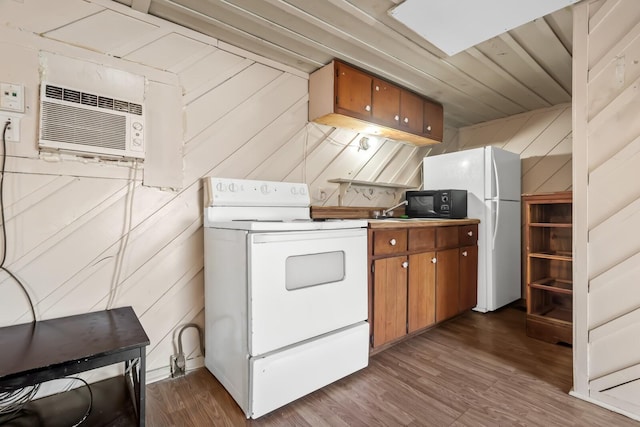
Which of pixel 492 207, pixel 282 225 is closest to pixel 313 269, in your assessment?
pixel 282 225

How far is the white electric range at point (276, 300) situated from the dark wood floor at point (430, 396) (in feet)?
0.32

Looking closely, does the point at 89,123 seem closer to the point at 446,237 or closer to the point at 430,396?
the point at 430,396

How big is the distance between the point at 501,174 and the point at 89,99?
11.1 feet

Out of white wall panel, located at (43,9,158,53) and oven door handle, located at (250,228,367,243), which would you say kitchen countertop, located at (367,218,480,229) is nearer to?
oven door handle, located at (250,228,367,243)

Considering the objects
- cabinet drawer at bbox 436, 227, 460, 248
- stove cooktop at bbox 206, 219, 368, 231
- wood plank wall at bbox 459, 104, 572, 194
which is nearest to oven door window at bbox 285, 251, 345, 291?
stove cooktop at bbox 206, 219, 368, 231

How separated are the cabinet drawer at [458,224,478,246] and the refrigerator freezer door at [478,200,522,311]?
0.10 m

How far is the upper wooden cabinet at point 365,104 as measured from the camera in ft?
7.73

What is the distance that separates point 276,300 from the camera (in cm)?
149

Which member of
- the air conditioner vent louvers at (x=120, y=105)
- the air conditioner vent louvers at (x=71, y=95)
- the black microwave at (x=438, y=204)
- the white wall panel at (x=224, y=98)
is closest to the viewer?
the air conditioner vent louvers at (x=71, y=95)

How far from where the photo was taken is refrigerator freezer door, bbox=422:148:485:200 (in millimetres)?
2930

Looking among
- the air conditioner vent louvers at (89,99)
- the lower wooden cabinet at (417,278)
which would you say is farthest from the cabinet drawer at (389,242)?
A: the air conditioner vent louvers at (89,99)

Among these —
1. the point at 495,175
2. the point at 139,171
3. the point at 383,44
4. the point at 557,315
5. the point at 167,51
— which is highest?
the point at 383,44

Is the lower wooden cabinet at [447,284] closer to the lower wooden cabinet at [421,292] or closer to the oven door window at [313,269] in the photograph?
the lower wooden cabinet at [421,292]

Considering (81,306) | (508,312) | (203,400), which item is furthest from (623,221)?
(81,306)
